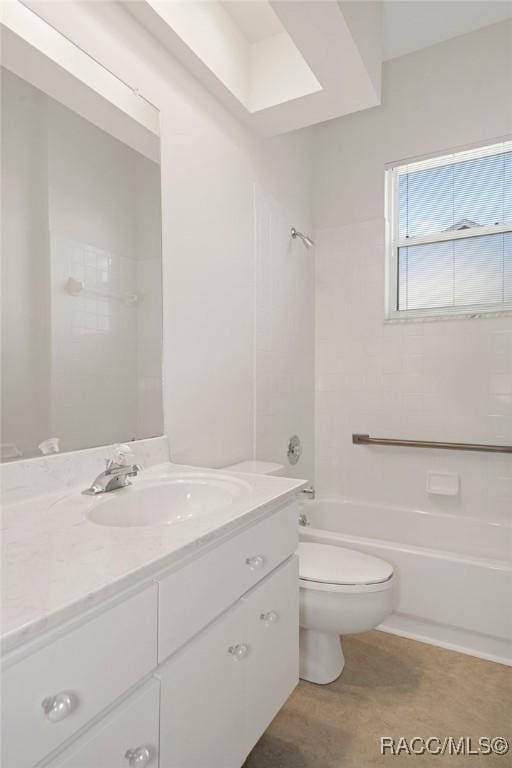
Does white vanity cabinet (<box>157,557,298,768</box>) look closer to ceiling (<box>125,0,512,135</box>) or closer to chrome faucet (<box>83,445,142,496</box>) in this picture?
chrome faucet (<box>83,445,142,496</box>)

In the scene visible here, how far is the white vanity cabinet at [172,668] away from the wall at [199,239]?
26.6 inches

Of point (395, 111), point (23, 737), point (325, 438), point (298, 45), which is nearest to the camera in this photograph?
point (23, 737)

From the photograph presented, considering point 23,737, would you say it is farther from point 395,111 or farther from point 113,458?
point 395,111

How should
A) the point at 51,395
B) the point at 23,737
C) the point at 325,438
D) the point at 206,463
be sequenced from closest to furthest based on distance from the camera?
the point at 23,737 < the point at 51,395 < the point at 206,463 < the point at 325,438

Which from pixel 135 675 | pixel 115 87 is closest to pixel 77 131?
pixel 115 87

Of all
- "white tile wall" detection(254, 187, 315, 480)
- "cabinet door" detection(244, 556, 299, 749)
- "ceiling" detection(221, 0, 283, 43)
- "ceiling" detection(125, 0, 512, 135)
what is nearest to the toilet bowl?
"cabinet door" detection(244, 556, 299, 749)

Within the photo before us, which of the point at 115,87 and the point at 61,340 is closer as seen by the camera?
the point at 61,340

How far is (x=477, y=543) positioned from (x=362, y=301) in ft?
4.90

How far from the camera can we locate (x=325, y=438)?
109 inches

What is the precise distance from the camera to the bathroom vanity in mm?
529

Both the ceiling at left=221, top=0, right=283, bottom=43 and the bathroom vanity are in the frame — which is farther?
the ceiling at left=221, top=0, right=283, bottom=43

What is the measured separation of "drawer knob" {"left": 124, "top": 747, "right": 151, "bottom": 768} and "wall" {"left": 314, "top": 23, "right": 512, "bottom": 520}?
2.08 meters

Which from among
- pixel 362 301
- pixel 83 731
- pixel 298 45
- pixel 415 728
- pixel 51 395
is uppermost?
pixel 298 45

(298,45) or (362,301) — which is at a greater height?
(298,45)
